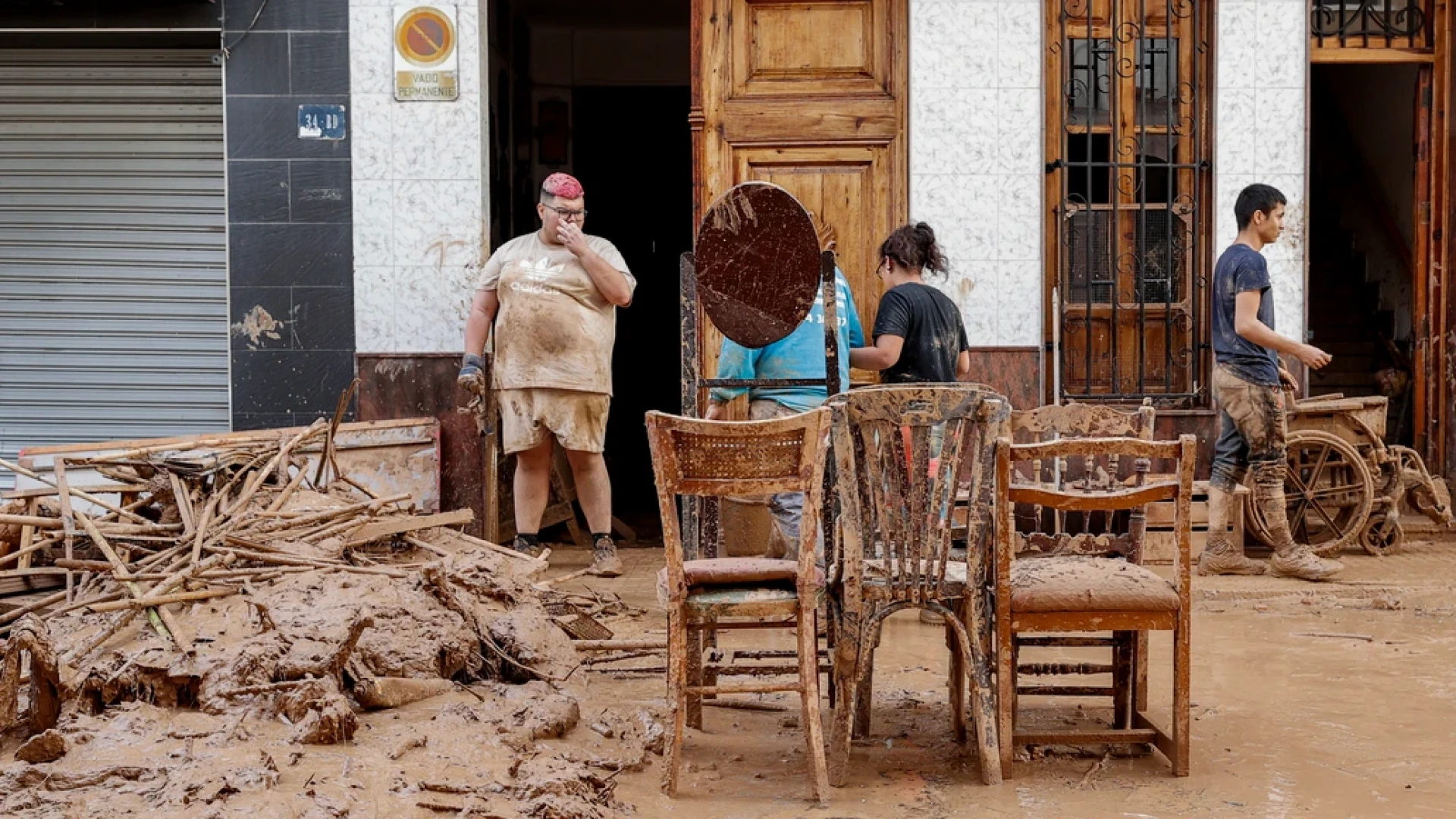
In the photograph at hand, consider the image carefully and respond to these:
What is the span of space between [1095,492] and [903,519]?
0.61 metres

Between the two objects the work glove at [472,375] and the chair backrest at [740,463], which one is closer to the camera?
the chair backrest at [740,463]

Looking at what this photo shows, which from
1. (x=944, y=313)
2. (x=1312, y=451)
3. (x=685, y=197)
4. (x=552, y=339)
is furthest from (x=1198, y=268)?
(x=685, y=197)

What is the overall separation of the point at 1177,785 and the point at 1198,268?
5.22 metres

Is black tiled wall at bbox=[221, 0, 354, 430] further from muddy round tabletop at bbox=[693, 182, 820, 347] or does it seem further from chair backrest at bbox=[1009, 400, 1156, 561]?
chair backrest at bbox=[1009, 400, 1156, 561]

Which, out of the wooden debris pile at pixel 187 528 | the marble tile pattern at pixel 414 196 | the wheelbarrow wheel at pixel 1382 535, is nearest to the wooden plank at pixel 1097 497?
the wooden debris pile at pixel 187 528

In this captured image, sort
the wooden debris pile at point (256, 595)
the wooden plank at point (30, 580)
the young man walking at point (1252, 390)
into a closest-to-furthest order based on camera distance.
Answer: the wooden debris pile at point (256, 595), the wooden plank at point (30, 580), the young man walking at point (1252, 390)

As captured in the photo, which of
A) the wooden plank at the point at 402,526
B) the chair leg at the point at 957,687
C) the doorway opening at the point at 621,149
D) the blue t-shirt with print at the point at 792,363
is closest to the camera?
the chair leg at the point at 957,687

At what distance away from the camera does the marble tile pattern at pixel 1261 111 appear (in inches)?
340

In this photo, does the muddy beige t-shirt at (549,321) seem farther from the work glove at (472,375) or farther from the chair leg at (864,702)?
the chair leg at (864,702)

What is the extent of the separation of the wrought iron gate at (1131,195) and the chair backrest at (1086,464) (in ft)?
3.73

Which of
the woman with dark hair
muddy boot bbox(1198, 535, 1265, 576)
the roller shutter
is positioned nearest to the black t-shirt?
the woman with dark hair

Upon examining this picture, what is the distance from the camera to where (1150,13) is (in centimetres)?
884

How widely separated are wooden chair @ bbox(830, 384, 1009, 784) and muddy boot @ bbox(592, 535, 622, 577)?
3.47m

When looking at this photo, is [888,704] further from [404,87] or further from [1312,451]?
[404,87]
